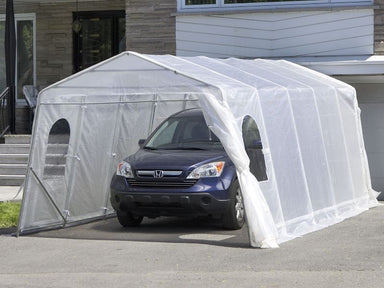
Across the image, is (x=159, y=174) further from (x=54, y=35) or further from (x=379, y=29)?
(x=54, y=35)

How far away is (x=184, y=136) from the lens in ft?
45.5

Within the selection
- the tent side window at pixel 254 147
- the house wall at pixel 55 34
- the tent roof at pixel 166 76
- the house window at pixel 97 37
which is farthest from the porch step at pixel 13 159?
the tent side window at pixel 254 147

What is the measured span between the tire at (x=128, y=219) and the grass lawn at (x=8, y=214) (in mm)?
1852

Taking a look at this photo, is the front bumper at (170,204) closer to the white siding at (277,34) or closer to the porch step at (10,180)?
the white siding at (277,34)

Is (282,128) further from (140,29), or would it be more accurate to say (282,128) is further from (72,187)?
(140,29)

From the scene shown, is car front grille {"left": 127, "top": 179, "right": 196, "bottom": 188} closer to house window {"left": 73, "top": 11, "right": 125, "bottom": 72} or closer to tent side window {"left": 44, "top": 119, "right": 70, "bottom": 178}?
tent side window {"left": 44, "top": 119, "right": 70, "bottom": 178}

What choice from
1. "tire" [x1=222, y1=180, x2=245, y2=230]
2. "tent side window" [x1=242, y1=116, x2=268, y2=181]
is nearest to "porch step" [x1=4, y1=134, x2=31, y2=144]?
"tire" [x1=222, y1=180, x2=245, y2=230]

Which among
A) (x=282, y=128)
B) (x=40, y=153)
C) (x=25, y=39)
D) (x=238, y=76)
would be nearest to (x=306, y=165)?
(x=282, y=128)

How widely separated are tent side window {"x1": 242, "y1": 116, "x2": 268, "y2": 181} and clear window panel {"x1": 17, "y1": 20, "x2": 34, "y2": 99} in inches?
472

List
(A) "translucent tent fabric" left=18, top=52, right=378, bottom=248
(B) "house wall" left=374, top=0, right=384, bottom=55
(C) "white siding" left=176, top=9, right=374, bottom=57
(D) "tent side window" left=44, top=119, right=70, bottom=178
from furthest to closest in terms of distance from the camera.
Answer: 1. (C) "white siding" left=176, top=9, right=374, bottom=57
2. (B) "house wall" left=374, top=0, right=384, bottom=55
3. (D) "tent side window" left=44, top=119, right=70, bottom=178
4. (A) "translucent tent fabric" left=18, top=52, right=378, bottom=248

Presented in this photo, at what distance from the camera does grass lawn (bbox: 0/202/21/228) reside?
46.0 feet

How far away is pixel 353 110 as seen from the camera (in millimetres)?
16578

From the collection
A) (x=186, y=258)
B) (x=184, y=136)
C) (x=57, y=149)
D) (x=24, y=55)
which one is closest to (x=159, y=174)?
(x=184, y=136)

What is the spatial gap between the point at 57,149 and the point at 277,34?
6.33 meters
